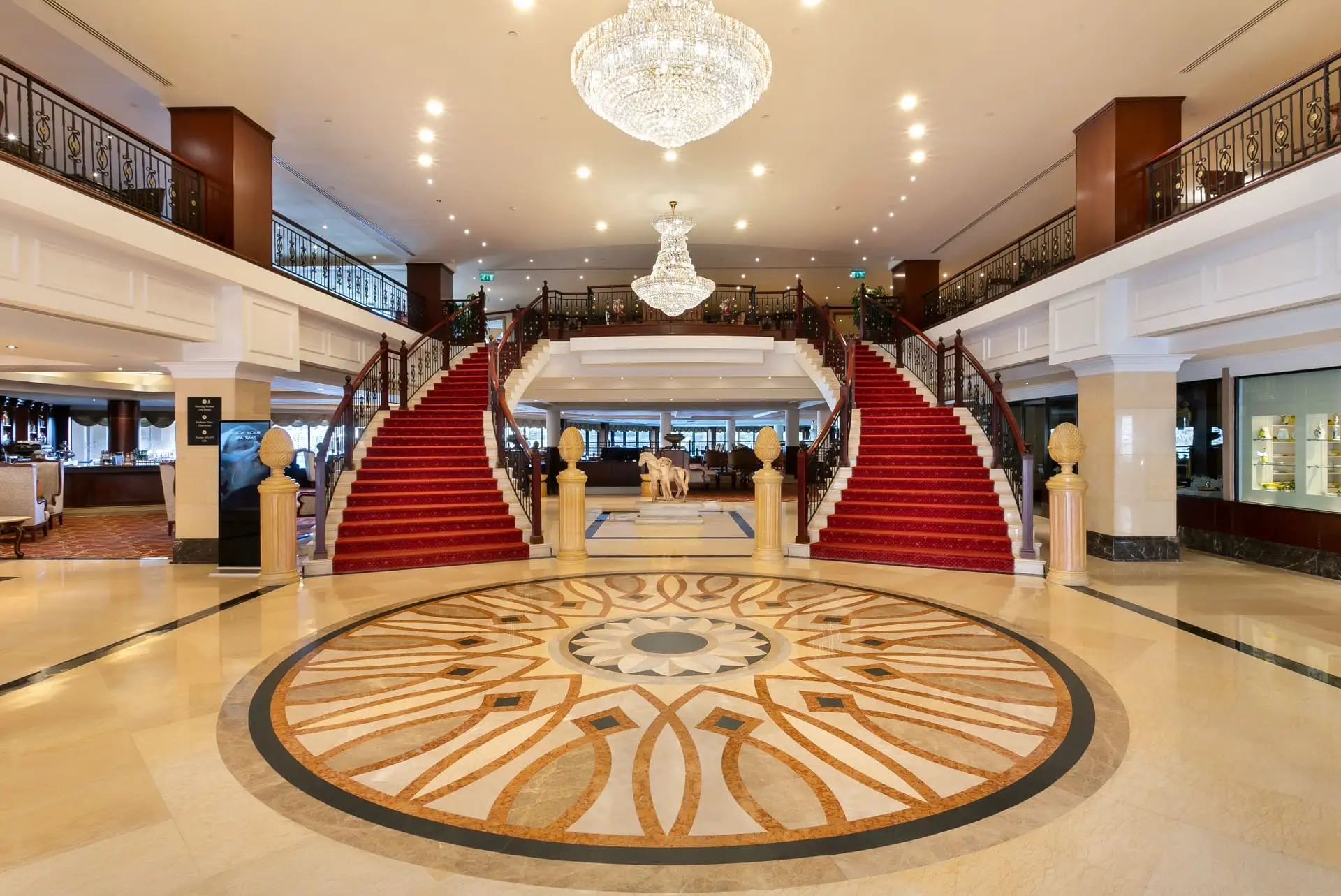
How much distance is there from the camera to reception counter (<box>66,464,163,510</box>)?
1332 centimetres

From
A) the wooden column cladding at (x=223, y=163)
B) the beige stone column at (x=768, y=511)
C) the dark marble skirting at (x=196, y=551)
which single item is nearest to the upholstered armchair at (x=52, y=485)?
the dark marble skirting at (x=196, y=551)

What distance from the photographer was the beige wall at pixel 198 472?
7367mm

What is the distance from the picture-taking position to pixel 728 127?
800cm

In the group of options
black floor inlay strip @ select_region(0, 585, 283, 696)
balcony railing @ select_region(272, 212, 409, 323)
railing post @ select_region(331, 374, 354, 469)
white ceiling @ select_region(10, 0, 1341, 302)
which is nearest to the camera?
black floor inlay strip @ select_region(0, 585, 283, 696)

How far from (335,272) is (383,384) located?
5.77 meters

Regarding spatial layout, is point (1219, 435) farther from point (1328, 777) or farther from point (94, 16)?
point (94, 16)

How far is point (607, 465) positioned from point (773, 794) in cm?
1490

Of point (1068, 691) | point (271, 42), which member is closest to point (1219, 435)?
point (1068, 691)

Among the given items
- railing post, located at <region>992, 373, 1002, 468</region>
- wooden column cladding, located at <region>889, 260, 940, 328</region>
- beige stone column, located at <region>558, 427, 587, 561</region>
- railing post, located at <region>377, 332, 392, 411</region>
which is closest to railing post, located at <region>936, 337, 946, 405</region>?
railing post, located at <region>992, 373, 1002, 468</region>

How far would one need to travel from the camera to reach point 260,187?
25.7 ft

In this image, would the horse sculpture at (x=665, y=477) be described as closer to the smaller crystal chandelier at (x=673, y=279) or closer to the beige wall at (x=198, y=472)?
the smaller crystal chandelier at (x=673, y=279)

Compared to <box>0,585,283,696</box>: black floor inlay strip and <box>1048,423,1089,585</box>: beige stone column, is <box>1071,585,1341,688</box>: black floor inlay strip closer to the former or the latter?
<box>1048,423,1089,585</box>: beige stone column

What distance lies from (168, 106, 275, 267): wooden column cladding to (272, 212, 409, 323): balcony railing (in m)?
1.08

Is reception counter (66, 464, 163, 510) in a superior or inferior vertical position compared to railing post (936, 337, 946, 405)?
inferior
